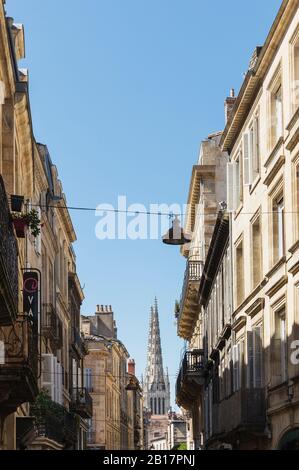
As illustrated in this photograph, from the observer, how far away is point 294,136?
2389cm

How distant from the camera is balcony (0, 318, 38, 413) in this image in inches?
868

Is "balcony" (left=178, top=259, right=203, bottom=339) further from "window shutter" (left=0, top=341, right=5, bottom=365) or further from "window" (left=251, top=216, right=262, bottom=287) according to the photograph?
"window shutter" (left=0, top=341, right=5, bottom=365)

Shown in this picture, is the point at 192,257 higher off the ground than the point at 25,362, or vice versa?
the point at 192,257

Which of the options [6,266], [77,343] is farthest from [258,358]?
[77,343]

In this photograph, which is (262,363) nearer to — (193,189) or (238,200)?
(238,200)

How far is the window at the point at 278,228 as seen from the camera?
86.2ft

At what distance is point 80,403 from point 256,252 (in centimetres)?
2856

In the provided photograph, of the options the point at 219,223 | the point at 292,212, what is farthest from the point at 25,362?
the point at 219,223

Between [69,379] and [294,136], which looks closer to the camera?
[294,136]

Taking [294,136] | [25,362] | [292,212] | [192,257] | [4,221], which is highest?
[192,257]

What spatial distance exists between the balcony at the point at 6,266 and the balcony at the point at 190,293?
30776 millimetres

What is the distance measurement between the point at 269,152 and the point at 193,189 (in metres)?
26.7

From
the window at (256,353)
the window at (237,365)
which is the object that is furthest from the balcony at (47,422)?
the window at (256,353)

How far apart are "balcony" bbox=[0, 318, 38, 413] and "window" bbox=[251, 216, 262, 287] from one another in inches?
307
